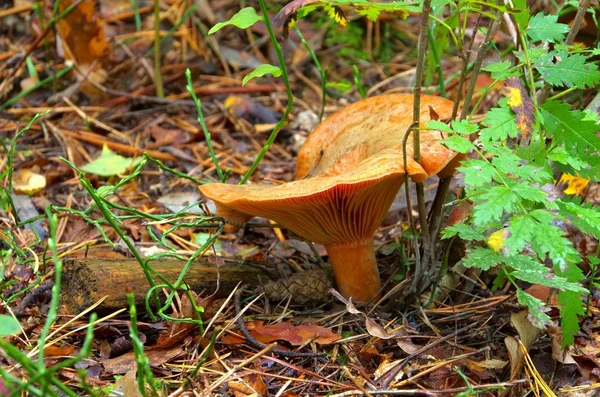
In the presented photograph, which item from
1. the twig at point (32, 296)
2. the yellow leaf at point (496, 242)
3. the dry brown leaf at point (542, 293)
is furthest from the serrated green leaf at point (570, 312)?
the twig at point (32, 296)

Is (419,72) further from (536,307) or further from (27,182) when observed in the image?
Result: (27,182)

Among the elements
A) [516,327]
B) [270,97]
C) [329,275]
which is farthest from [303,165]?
[270,97]

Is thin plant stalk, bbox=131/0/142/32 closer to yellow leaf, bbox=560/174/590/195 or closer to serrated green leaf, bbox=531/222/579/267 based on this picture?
yellow leaf, bbox=560/174/590/195

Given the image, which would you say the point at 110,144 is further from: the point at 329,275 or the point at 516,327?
the point at 516,327

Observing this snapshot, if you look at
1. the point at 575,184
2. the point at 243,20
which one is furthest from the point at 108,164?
the point at 575,184

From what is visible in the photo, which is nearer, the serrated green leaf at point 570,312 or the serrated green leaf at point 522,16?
the serrated green leaf at point 522,16

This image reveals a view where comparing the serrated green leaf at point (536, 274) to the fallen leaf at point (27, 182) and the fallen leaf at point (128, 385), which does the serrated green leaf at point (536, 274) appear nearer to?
the fallen leaf at point (128, 385)
